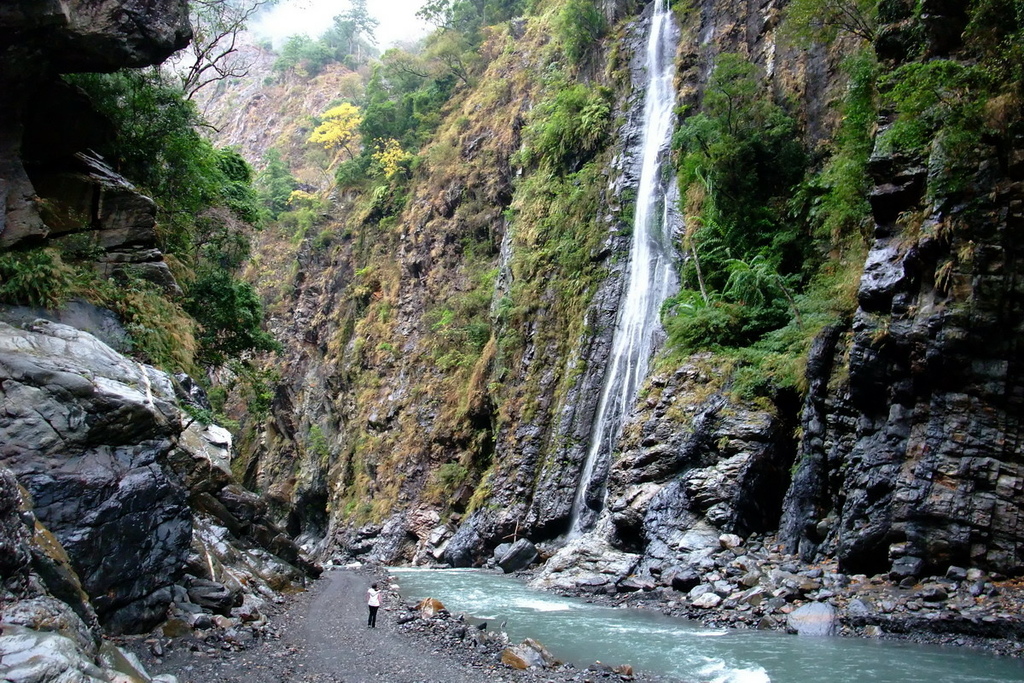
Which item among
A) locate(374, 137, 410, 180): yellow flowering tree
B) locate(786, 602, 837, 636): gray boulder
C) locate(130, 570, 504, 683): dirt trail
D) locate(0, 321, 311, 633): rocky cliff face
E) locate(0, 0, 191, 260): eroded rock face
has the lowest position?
locate(130, 570, 504, 683): dirt trail

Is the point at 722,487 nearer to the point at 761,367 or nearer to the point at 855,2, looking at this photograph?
the point at 761,367

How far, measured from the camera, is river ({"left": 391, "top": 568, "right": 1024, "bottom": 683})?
26.1ft

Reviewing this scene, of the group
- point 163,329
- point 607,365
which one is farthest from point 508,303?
point 163,329

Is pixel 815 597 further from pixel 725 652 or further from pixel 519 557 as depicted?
pixel 519 557

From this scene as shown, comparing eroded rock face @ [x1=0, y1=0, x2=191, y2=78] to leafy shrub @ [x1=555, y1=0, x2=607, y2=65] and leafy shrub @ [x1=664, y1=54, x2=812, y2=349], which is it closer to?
leafy shrub @ [x1=664, y1=54, x2=812, y2=349]

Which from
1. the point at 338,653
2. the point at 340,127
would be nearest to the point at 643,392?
the point at 338,653

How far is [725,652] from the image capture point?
9148mm

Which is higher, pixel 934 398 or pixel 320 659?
pixel 934 398

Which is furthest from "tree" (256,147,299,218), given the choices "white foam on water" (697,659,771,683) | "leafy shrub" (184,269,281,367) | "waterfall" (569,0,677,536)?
"white foam on water" (697,659,771,683)

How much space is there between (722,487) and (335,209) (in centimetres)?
3636

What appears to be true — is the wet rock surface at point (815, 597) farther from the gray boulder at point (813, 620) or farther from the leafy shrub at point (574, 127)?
the leafy shrub at point (574, 127)

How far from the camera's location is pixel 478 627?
35.7ft

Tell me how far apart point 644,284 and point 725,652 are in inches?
549

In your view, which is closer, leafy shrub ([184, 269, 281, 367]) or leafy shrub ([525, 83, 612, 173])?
leafy shrub ([184, 269, 281, 367])
